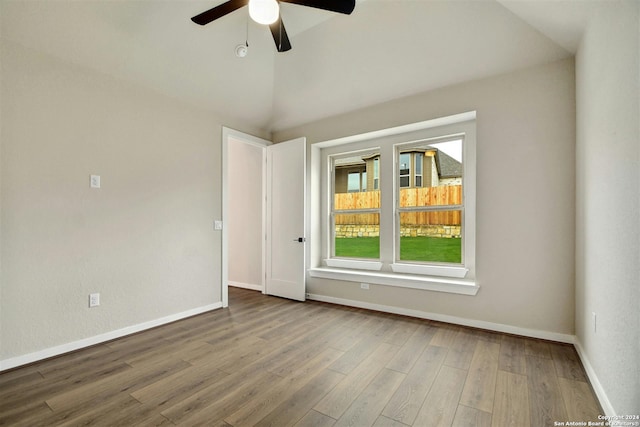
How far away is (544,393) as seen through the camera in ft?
6.22

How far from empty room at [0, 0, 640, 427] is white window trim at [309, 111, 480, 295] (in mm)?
33

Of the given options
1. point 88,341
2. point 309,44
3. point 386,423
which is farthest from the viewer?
point 309,44

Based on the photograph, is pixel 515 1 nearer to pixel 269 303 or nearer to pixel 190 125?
pixel 190 125

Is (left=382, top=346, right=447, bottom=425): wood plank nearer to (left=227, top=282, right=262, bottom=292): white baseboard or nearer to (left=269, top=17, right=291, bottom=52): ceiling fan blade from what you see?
(left=269, top=17, right=291, bottom=52): ceiling fan blade

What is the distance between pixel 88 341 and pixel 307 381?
2.18 meters

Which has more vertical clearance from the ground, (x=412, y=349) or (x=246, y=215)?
(x=246, y=215)

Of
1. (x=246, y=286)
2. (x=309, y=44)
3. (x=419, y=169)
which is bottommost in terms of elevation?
(x=246, y=286)

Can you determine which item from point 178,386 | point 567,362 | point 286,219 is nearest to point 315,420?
point 178,386

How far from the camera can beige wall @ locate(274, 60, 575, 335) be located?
8.71ft

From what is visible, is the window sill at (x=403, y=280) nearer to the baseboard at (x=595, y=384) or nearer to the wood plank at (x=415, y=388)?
A: the wood plank at (x=415, y=388)

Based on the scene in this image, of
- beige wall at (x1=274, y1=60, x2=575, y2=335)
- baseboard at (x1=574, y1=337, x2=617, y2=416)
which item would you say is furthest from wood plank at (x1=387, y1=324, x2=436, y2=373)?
baseboard at (x1=574, y1=337, x2=617, y2=416)

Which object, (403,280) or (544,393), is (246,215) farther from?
(544,393)

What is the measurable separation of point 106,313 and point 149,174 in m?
1.48

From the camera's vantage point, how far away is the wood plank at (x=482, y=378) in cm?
181
